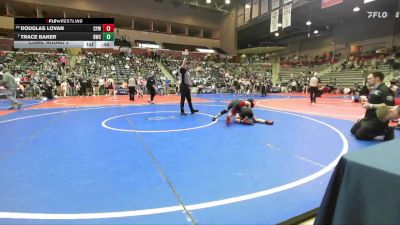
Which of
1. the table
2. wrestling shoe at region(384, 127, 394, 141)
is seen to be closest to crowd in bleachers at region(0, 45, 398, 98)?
wrestling shoe at region(384, 127, 394, 141)

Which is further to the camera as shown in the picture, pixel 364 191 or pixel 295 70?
pixel 295 70

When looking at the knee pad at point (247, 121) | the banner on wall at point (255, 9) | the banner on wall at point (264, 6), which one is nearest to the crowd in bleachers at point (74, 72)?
the banner on wall at point (255, 9)

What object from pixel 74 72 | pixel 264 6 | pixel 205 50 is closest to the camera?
pixel 264 6

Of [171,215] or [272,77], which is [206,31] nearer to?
[272,77]

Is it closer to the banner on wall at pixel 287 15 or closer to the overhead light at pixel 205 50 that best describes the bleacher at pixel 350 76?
the banner on wall at pixel 287 15

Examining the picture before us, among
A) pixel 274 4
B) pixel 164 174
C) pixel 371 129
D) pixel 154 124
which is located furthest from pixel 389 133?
pixel 274 4

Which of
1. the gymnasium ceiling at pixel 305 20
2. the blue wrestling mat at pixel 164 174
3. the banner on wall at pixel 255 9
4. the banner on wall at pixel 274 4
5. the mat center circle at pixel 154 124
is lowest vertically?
the blue wrestling mat at pixel 164 174

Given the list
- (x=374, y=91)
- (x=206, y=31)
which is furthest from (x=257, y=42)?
(x=374, y=91)

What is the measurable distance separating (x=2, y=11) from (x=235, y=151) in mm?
36925

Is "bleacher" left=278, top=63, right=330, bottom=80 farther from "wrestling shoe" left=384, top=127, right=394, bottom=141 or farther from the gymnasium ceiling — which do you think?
"wrestling shoe" left=384, top=127, right=394, bottom=141
